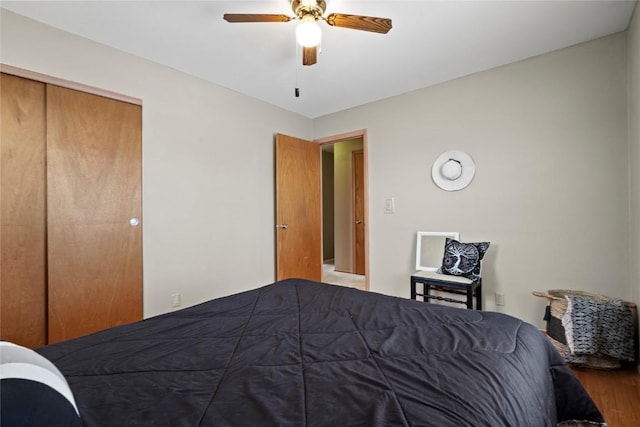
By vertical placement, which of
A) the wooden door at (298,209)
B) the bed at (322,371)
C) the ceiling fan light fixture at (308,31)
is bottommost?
the bed at (322,371)

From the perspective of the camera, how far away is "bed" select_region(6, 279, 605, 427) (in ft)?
2.40

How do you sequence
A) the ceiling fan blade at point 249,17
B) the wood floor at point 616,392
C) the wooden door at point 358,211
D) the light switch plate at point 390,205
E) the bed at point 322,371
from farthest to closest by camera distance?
the wooden door at point 358,211 < the light switch plate at point 390,205 < the ceiling fan blade at point 249,17 < the wood floor at point 616,392 < the bed at point 322,371

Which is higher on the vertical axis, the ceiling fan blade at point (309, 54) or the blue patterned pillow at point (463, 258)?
the ceiling fan blade at point (309, 54)

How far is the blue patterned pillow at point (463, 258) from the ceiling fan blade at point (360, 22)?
2.02 m

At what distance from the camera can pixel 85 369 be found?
0.92 metres

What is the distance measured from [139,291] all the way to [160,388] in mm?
2019

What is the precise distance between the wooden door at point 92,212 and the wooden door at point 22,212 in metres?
A: 0.05

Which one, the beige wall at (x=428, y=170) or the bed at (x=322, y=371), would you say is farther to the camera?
the beige wall at (x=428, y=170)

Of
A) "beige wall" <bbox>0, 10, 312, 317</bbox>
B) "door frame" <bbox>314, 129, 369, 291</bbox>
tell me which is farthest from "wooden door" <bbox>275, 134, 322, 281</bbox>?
"door frame" <bbox>314, 129, 369, 291</bbox>

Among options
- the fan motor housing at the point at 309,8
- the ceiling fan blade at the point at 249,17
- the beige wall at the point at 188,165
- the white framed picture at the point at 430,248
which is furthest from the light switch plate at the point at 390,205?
the ceiling fan blade at the point at 249,17

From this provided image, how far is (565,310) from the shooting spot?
7.10 ft

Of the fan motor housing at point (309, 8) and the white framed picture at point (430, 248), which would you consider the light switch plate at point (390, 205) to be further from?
the fan motor housing at point (309, 8)

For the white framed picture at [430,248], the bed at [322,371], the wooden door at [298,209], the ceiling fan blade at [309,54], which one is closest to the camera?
the bed at [322,371]

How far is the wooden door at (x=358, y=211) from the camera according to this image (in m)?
5.39
